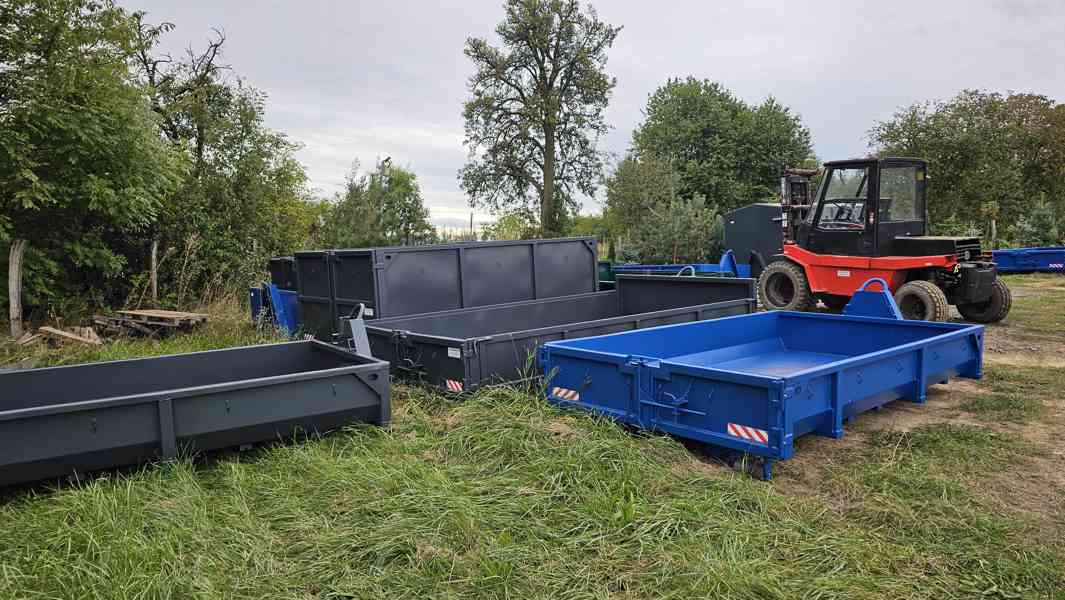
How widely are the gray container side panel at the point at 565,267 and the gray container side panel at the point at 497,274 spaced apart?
17cm

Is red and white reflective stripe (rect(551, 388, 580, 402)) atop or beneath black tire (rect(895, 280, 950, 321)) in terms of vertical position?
beneath

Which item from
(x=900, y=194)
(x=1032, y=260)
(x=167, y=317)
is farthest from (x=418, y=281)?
(x=1032, y=260)

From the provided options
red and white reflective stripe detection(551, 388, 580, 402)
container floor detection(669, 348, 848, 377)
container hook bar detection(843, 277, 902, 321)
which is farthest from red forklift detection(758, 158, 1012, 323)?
red and white reflective stripe detection(551, 388, 580, 402)

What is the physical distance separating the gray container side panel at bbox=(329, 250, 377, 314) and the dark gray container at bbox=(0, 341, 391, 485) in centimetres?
175

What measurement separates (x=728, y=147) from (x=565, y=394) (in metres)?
34.4

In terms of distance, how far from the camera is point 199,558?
11.4 feet

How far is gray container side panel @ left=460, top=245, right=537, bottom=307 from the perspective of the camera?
346 inches

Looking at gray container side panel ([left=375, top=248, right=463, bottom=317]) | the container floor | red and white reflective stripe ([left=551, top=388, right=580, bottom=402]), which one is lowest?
the container floor

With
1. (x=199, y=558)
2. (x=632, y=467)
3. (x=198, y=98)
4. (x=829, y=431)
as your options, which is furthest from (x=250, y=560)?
(x=198, y=98)

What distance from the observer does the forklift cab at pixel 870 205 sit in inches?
437

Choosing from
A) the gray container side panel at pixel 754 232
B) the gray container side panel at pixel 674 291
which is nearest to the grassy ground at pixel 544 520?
the gray container side panel at pixel 674 291

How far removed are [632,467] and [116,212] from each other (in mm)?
9597

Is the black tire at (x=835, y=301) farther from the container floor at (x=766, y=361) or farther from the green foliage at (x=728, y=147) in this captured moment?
the green foliage at (x=728, y=147)

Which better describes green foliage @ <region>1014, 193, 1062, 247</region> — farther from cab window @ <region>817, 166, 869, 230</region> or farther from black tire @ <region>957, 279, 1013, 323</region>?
cab window @ <region>817, 166, 869, 230</region>
